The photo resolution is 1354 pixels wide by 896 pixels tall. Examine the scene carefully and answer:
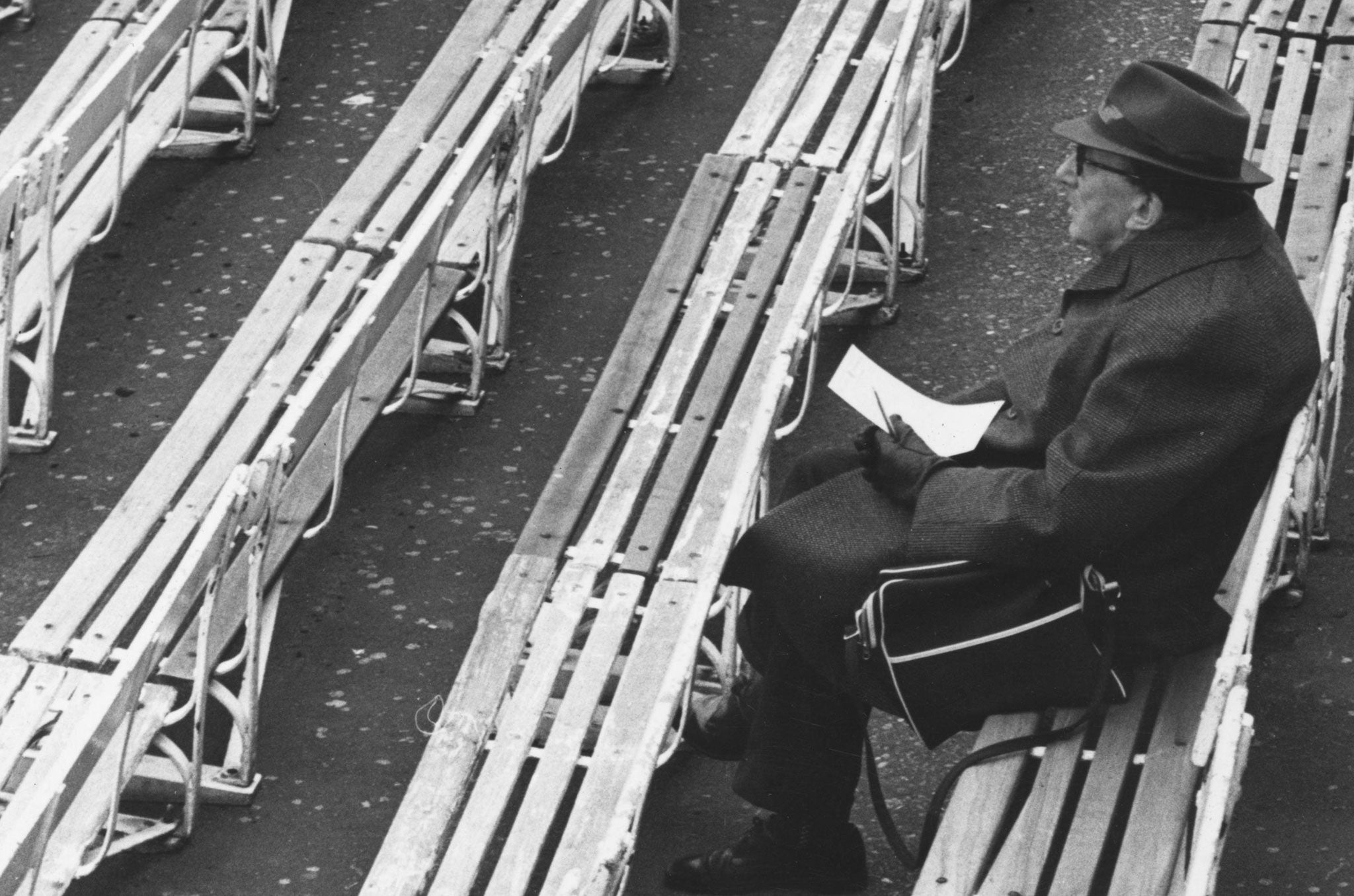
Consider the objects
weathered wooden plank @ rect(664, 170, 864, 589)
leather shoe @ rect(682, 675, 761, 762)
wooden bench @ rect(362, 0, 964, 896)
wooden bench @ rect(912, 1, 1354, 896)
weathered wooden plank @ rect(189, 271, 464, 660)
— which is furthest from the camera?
weathered wooden plank @ rect(189, 271, 464, 660)

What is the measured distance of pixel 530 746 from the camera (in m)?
4.41

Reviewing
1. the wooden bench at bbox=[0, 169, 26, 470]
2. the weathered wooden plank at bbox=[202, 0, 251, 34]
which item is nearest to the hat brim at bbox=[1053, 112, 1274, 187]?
the wooden bench at bbox=[0, 169, 26, 470]

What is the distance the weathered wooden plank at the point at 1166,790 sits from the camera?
12.5ft

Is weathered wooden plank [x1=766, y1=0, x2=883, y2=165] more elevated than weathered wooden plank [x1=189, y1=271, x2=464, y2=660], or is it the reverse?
weathered wooden plank [x1=766, y1=0, x2=883, y2=165]

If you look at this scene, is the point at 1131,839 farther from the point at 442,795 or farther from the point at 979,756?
the point at 442,795

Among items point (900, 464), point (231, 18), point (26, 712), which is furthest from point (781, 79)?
point (26, 712)

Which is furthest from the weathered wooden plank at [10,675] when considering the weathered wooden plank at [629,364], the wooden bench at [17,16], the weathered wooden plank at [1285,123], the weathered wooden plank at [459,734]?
the wooden bench at [17,16]

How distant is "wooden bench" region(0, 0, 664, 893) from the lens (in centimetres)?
426

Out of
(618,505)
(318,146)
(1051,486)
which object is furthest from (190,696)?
(318,146)

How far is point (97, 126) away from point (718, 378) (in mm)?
1807

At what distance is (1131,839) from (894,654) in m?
0.54

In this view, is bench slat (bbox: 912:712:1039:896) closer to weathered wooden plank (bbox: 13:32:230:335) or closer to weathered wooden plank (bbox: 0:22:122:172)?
weathered wooden plank (bbox: 13:32:230:335)

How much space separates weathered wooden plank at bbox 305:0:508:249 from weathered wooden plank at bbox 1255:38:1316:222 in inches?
95.0

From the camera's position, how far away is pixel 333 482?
5.09 meters
